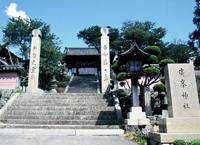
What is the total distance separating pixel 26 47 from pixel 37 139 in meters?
16.3

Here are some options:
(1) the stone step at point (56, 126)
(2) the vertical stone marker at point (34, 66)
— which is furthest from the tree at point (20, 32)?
(1) the stone step at point (56, 126)

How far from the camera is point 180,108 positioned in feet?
17.4

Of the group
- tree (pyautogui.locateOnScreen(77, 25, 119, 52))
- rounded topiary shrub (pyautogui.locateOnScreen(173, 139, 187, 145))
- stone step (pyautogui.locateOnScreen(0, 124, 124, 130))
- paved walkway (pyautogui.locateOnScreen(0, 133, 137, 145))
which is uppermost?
tree (pyautogui.locateOnScreen(77, 25, 119, 52))

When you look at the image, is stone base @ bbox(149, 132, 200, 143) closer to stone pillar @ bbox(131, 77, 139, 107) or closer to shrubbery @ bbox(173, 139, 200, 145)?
shrubbery @ bbox(173, 139, 200, 145)

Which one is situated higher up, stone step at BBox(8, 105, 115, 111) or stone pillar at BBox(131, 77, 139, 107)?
stone pillar at BBox(131, 77, 139, 107)

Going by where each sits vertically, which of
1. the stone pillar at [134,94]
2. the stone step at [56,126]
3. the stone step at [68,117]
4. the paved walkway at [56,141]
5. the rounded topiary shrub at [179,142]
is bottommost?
the paved walkway at [56,141]

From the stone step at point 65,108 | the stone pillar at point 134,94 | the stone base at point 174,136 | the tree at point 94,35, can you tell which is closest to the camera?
the stone base at point 174,136

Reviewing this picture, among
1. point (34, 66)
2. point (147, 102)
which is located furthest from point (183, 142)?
point (34, 66)

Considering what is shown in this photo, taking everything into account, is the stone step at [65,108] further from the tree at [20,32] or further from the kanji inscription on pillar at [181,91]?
the tree at [20,32]

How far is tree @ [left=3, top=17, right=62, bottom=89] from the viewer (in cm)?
1847

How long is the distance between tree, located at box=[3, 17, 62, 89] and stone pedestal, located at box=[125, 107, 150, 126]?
43.1 ft

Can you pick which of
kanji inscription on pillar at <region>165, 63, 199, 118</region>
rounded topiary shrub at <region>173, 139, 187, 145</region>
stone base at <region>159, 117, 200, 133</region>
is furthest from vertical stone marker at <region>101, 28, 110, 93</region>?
rounded topiary shrub at <region>173, 139, 187, 145</region>

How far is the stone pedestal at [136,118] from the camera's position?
6.69m

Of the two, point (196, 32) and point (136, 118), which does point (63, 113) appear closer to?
point (136, 118)
